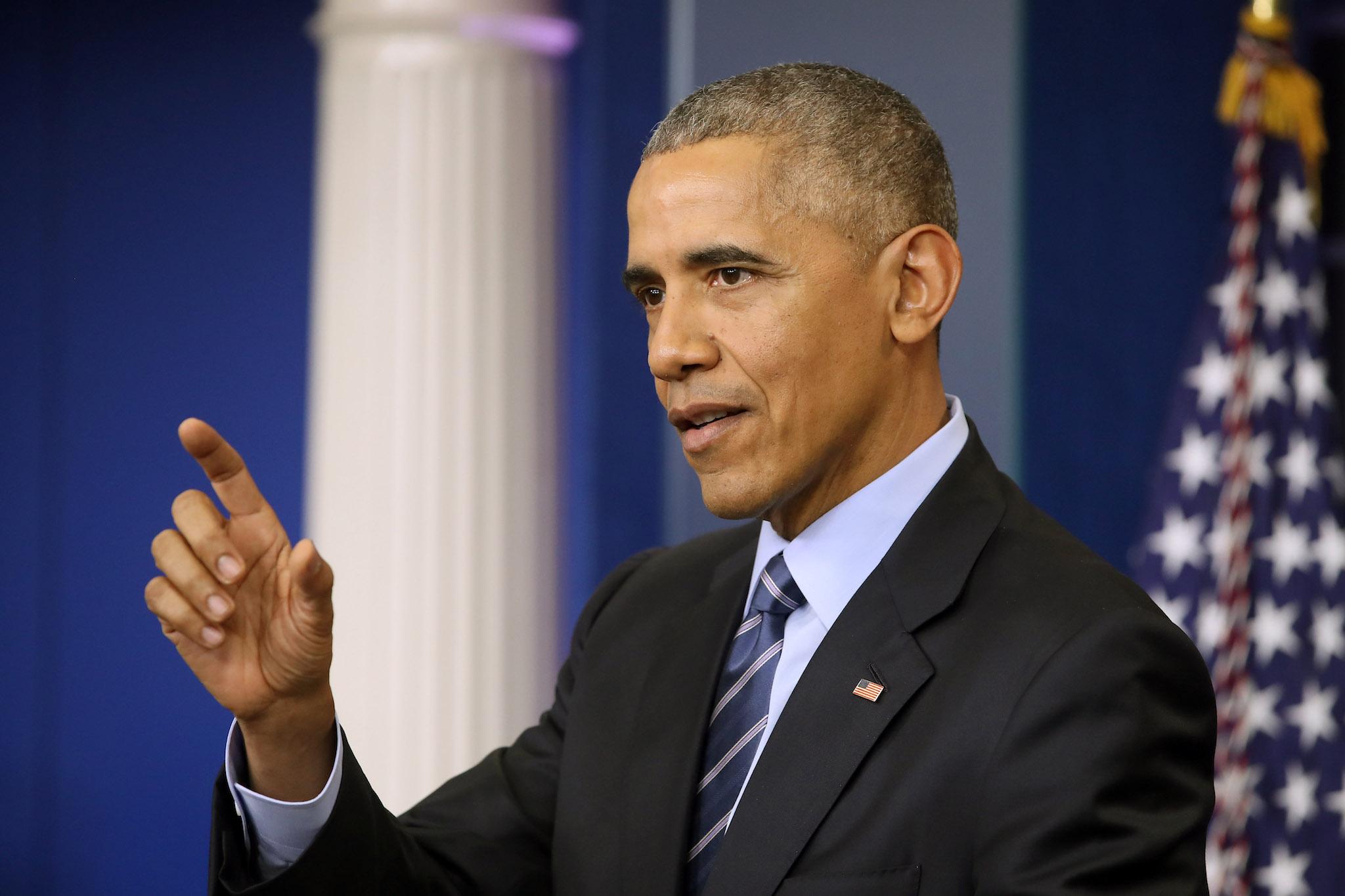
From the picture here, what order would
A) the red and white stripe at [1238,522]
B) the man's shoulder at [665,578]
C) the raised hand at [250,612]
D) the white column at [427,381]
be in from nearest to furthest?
the raised hand at [250,612], the man's shoulder at [665,578], the white column at [427,381], the red and white stripe at [1238,522]

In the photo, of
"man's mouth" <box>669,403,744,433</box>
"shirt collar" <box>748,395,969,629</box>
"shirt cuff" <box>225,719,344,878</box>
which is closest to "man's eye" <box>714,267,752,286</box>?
"man's mouth" <box>669,403,744,433</box>

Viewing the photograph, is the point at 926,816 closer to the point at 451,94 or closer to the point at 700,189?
the point at 700,189

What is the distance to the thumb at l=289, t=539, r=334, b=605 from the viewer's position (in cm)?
133

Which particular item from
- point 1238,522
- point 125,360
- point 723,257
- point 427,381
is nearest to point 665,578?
point 723,257

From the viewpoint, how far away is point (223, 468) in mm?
1362

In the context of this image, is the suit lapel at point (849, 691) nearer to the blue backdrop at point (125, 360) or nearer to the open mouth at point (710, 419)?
the open mouth at point (710, 419)

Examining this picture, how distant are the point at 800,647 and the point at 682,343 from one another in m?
0.37

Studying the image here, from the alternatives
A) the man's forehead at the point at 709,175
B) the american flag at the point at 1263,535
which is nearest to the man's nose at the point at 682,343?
the man's forehead at the point at 709,175

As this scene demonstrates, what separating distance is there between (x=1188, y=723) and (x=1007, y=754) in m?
0.19

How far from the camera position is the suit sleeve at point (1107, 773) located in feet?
4.08

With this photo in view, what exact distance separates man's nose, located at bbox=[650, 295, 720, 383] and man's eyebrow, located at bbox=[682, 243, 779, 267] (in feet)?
0.16

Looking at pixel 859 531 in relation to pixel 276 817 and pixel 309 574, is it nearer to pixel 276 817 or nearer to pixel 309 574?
pixel 309 574

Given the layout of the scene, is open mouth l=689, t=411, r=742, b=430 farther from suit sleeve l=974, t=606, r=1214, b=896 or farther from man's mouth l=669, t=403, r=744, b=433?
suit sleeve l=974, t=606, r=1214, b=896

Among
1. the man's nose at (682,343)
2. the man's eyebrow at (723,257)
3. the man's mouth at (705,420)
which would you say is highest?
the man's eyebrow at (723,257)
